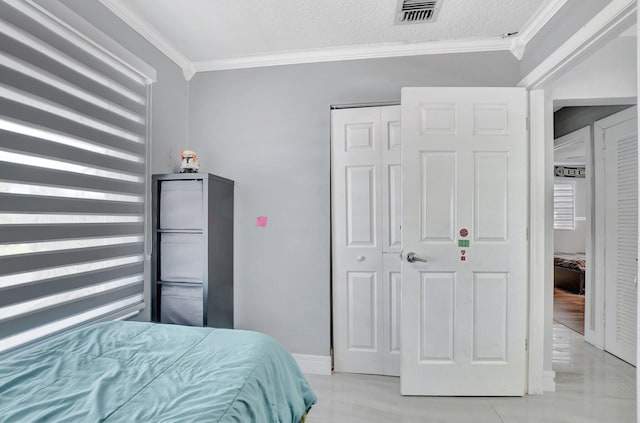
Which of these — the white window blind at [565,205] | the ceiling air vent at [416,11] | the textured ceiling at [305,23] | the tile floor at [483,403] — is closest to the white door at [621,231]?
the tile floor at [483,403]

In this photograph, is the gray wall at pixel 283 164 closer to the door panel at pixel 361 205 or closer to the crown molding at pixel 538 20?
the door panel at pixel 361 205

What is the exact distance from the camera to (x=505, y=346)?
2.21m

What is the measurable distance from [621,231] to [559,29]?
2.03 metres

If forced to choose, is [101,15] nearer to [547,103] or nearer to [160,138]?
[160,138]

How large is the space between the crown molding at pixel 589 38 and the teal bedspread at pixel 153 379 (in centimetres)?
220

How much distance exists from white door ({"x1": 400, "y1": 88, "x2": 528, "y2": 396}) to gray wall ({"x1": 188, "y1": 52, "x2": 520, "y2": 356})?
506 millimetres

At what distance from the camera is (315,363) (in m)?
2.57

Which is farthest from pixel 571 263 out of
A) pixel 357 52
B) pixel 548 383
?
pixel 357 52

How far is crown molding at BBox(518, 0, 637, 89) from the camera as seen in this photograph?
146 centimetres

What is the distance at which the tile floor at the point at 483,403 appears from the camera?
1.98 metres

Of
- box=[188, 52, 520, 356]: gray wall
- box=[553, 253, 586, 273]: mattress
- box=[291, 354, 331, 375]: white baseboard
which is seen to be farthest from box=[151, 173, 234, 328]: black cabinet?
box=[553, 253, 586, 273]: mattress

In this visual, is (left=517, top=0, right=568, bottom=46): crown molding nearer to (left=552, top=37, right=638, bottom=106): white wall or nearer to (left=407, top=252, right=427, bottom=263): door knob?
(left=552, top=37, right=638, bottom=106): white wall

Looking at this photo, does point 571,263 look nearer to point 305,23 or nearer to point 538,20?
point 538,20

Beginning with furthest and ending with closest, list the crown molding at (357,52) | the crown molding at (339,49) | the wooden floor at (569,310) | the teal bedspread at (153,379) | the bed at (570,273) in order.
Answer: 1. the bed at (570,273)
2. the wooden floor at (569,310)
3. the crown molding at (357,52)
4. the crown molding at (339,49)
5. the teal bedspread at (153,379)
